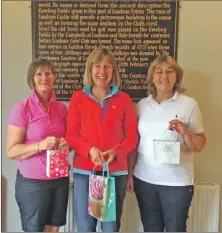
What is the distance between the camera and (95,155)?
4.76 ft

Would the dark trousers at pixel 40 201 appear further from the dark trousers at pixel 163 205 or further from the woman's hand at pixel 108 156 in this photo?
the dark trousers at pixel 163 205

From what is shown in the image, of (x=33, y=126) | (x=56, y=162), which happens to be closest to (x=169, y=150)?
(x=56, y=162)

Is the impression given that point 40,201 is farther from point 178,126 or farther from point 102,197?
point 178,126

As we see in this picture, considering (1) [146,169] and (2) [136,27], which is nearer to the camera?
(1) [146,169]

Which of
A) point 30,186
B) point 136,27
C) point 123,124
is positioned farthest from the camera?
point 136,27

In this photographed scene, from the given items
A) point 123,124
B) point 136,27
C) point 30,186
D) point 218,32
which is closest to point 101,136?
point 123,124

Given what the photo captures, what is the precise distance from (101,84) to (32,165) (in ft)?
1.70

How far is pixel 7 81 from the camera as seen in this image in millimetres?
1935

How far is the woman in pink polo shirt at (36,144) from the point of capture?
1468 millimetres

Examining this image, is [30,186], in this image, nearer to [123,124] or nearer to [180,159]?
[123,124]

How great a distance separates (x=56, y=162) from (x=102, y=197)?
0.91ft

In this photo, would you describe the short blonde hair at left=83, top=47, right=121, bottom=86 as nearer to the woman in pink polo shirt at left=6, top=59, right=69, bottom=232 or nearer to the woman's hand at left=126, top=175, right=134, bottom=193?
the woman in pink polo shirt at left=6, top=59, right=69, bottom=232

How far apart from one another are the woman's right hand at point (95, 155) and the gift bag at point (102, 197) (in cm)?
4

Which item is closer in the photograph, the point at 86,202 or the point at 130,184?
the point at 86,202
